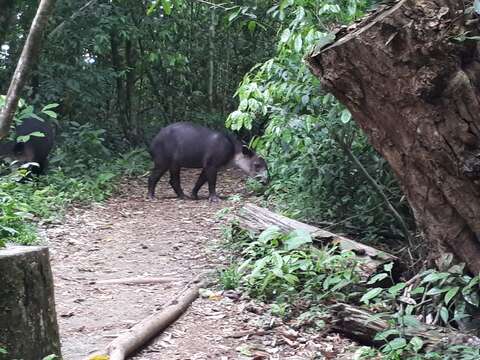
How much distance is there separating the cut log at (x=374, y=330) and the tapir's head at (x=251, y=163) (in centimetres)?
765

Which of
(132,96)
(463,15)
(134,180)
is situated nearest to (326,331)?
(463,15)

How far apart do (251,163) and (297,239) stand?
6.92m

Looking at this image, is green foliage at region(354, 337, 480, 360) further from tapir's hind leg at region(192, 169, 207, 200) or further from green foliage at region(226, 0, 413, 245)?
tapir's hind leg at region(192, 169, 207, 200)

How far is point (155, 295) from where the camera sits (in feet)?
19.3

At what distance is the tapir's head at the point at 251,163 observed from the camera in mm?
12664

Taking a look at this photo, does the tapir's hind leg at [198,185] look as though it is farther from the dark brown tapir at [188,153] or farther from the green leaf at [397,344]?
the green leaf at [397,344]

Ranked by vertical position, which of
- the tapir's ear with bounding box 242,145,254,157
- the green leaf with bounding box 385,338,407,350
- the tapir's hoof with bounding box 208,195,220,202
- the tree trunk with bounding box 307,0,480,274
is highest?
the tree trunk with bounding box 307,0,480,274

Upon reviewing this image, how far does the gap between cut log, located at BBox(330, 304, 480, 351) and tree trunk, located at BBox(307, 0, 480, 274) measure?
587 mm

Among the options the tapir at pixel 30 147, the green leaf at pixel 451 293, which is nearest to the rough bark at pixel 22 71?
the green leaf at pixel 451 293

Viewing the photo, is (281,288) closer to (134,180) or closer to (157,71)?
(134,180)

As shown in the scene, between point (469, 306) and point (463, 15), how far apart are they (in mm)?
1970

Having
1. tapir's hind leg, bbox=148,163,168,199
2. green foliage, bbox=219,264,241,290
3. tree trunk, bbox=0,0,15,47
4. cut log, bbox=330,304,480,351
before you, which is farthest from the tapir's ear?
cut log, bbox=330,304,480,351

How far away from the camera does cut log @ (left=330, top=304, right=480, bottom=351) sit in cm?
430

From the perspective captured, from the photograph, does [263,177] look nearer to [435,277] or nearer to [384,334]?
[435,277]
